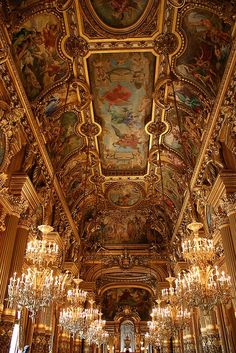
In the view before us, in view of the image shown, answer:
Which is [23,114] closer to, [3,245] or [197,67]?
[3,245]

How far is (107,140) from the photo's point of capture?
13.7 metres

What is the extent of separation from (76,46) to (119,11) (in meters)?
1.55

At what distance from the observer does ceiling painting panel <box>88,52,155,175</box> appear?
10.4 meters

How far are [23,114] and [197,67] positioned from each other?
5275mm

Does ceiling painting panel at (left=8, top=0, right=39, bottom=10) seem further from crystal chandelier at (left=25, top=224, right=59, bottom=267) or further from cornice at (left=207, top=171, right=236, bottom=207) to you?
cornice at (left=207, top=171, right=236, bottom=207)

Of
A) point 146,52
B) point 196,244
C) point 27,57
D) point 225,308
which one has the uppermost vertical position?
point 146,52

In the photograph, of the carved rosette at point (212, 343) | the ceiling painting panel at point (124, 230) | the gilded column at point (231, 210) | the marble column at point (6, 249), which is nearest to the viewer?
the marble column at point (6, 249)

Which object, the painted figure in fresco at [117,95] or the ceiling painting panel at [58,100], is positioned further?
the painted figure in fresco at [117,95]

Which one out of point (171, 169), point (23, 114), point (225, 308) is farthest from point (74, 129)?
point (225, 308)

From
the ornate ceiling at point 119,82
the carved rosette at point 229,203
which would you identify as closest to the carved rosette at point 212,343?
the carved rosette at point 229,203

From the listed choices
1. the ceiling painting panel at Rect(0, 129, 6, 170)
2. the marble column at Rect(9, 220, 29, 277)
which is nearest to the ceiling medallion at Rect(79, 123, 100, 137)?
the ceiling painting panel at Rect(0, 129, 6, 170)

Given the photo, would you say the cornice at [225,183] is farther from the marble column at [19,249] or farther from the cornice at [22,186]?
the marble column at [19,249]

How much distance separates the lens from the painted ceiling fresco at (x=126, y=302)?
2583cm

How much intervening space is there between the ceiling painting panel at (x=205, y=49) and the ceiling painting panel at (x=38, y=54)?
3.57 metres
